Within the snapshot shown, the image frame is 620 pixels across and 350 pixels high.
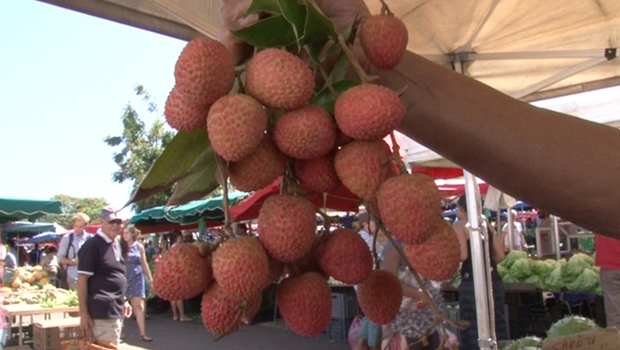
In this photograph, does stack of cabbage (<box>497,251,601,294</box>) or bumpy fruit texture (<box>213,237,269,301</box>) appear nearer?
bumpy fruit texture (<box>213,237,269,301</box>)

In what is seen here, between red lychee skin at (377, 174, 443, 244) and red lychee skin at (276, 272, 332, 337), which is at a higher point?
red lychee skin at (377, 174, 443, 244)

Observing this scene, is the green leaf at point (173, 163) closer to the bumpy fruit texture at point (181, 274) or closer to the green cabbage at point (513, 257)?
the bumpy fruit texture at point (181, 274)

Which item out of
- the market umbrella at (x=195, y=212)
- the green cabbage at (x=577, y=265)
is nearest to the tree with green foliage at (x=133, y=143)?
the market umbrella at (x=195, y=212)

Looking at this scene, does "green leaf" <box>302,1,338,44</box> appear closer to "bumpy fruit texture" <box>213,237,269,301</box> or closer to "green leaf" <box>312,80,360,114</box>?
"green leaf" <box>312,80,360,114</box>

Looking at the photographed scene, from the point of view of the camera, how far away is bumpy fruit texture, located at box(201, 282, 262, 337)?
71 centimetres

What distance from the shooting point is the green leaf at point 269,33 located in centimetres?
75

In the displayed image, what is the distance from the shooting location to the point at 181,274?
0.70 m

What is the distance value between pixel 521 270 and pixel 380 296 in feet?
19.0

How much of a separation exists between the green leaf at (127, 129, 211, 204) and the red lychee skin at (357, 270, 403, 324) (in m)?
0.32

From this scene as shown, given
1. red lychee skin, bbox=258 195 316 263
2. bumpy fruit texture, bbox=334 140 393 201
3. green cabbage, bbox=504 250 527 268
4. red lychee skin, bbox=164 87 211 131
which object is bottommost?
green cabbage, bbox=504 250 527 268

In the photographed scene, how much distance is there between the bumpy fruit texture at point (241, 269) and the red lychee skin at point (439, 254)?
185 millimetres

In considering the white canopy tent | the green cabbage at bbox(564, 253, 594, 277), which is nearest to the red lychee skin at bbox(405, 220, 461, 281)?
the white canopy tent

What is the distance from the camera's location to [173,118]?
746 millimetres

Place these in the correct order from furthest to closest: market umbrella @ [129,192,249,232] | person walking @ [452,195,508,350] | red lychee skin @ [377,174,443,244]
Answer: market umbrella @ [129,192,249,232] → person walking @ [452,195,508,350] → red lychee skin @ [377,174,443,244]
